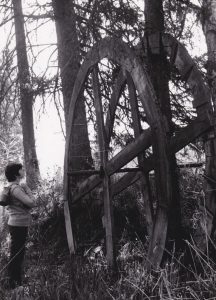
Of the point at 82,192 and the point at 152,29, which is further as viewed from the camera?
the point at 82,192

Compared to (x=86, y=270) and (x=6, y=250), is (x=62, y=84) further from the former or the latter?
(x=86, y=270)

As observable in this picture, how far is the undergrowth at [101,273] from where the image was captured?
2.94 metres

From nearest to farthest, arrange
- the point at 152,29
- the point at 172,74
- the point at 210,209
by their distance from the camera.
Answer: the point at 210,209
the point at 152,29
the point at 172,74

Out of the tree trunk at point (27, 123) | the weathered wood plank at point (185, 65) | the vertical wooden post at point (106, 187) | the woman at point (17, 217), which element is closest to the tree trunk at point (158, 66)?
the weathered wood plank at point (185, 65)

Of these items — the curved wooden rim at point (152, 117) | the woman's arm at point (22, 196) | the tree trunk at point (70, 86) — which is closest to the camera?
the curved wooden rim at point (152, 117)

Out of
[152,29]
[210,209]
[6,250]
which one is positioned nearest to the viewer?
[210,209]

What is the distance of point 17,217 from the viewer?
5.11 meters

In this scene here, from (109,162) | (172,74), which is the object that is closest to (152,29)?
(172,74)

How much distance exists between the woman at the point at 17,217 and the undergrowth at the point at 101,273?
0.15 m

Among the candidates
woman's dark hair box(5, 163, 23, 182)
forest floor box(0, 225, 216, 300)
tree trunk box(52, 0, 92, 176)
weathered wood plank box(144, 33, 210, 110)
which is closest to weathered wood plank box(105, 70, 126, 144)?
weathered wood plank box(144, 33, 210, 110)

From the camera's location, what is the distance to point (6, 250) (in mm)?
7109

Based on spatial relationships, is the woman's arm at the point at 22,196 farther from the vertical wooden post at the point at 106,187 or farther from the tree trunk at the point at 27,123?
the tree trunk at the point at 27,123

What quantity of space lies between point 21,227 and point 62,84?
3315 millimetres

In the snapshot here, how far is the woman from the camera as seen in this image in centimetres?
501
